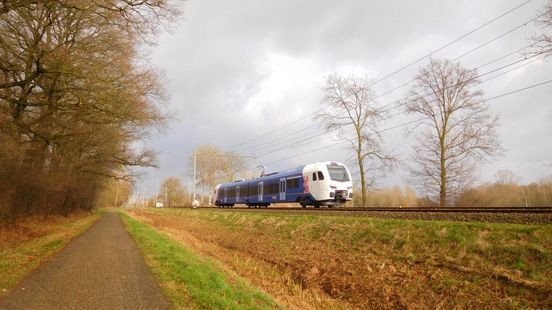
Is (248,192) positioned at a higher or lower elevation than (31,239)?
higher

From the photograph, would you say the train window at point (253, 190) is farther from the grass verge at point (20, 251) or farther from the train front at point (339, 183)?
the grass verge at point (20, 251)

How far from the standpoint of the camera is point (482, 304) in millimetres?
7199

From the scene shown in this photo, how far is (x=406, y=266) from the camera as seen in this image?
9.28 m

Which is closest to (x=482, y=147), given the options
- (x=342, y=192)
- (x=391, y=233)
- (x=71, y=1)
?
(x=342, y=192)

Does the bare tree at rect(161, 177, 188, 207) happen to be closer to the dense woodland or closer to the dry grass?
the dense woodland

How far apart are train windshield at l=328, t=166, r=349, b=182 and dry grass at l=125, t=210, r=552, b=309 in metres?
8.86

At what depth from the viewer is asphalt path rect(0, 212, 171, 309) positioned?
6.35 metres

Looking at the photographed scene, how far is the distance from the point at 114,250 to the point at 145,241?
238 centimetres

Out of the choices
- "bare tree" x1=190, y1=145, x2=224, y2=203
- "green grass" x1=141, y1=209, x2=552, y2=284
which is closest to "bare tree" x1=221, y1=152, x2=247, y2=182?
"bare tree" x1=190, y1=145, x2=224, y2=203

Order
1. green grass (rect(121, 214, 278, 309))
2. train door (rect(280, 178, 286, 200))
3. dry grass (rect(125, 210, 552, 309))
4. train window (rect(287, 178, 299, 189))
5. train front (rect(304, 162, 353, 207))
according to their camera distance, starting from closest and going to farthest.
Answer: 1. green grass (rect(121, 214, 278, 309))
2. dry grass (rect(125, 210, 552, 309))
3. train front (rect(304, 162, 353, 207))
4. train window (rect(287, 178, 299, 189))
5. train door (rect(280, 178, 286, 200))

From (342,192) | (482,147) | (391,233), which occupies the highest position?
(482,147)

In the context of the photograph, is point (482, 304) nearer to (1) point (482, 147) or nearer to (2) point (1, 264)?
(2) point (1, 264)

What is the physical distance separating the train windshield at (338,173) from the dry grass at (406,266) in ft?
29.1

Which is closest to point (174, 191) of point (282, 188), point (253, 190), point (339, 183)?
point (253, 190)
